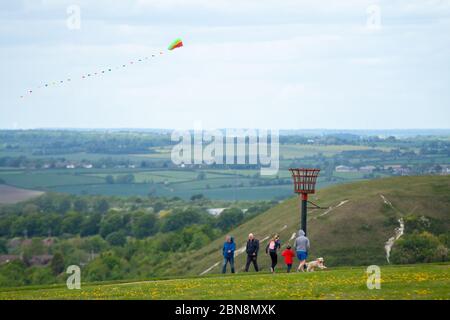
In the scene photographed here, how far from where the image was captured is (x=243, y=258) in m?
63.7

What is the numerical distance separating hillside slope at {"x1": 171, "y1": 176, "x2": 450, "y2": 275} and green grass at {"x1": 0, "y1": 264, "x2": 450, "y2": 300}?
1966 centimetres

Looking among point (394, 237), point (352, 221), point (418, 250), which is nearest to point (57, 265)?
point (352, 221)

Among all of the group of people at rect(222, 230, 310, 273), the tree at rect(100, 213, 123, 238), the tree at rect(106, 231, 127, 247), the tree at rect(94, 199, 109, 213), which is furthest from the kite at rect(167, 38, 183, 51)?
the tree at rect(94, 199, 109, 213)

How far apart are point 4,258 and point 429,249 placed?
77399mm

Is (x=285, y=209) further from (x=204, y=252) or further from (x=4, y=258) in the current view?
(x=4, y=258)

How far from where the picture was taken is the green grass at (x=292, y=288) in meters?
32.0

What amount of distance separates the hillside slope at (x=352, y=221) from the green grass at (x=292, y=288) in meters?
19.7

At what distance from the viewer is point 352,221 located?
216 feet

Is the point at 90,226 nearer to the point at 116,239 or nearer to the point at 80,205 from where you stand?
the point at 116,239

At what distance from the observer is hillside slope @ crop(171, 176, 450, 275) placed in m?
61.3

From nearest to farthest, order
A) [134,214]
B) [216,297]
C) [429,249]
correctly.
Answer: [216,297]
[429,249]
[134,214]

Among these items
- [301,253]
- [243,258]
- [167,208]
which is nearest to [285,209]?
[243,258]

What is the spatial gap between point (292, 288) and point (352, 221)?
32.1 meters
